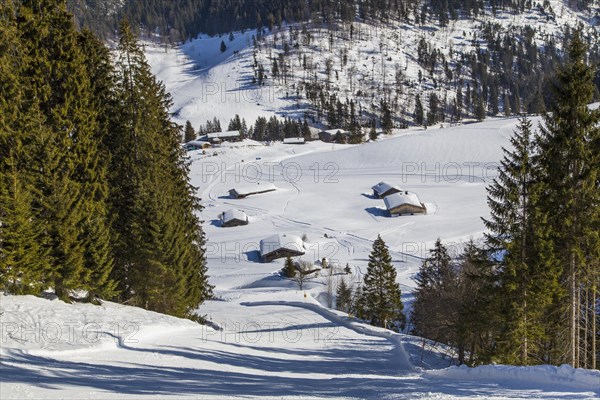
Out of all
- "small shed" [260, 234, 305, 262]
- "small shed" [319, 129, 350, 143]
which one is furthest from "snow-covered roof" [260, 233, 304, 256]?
"small shed" [319, 129, 350, 143]

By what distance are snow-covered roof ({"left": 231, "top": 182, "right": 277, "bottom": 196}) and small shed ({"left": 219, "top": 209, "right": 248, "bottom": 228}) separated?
1249cm

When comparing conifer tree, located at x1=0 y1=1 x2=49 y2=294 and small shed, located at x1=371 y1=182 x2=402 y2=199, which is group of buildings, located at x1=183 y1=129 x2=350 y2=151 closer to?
small shed, located at x1=371 y1=182 x2=402 y2=199

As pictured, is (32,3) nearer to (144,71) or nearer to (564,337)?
(144,71)

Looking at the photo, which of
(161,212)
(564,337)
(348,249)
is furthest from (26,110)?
(348,249)

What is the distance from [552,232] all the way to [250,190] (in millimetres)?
64833

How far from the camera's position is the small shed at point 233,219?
63.1 m

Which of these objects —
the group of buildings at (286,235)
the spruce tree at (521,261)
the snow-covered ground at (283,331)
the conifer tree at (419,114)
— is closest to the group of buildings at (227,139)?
the snow-covered ground at (283,331)

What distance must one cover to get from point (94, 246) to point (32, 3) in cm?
946

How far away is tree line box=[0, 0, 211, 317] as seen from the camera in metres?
14.6

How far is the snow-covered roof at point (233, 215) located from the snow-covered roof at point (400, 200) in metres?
20.9

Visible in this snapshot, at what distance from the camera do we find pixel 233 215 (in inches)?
2506

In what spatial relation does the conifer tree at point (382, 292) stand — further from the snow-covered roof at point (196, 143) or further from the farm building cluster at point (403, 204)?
the snow-covered roof at point (196, 143)

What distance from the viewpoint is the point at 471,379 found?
426 inches

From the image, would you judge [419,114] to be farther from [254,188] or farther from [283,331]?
[283,331]
